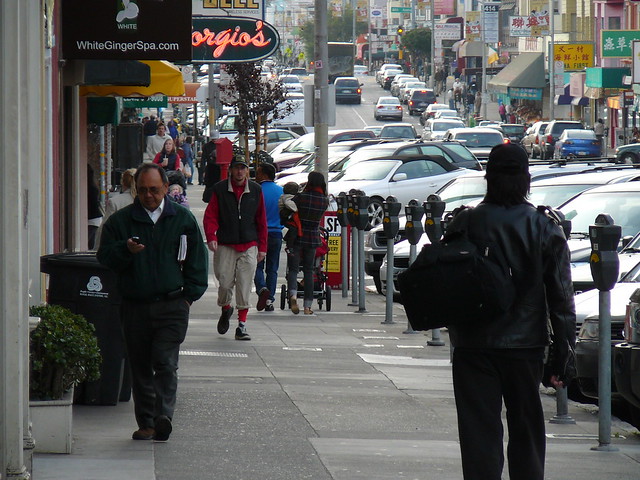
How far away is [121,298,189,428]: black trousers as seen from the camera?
7988 mm

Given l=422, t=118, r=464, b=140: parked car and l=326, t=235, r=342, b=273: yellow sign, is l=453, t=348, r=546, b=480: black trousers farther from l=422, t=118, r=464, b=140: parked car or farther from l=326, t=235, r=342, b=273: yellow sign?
l=422, t=118, r=464, b=140: parked car

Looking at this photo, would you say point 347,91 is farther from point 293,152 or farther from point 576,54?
point 293,152

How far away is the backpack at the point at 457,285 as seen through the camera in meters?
6.05

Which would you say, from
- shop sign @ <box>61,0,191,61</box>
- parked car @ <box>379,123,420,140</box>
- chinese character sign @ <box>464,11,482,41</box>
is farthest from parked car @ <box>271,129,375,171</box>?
chinese character sign @ <box>464,11,482,41</box>

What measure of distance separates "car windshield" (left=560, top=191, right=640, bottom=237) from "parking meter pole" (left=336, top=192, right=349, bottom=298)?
139 inches

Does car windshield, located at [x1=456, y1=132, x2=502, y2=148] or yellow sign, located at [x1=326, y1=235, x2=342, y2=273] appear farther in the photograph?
car windshield, located at [x1=456, y1=132, x2=502, y2=148]

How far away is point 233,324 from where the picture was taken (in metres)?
14.8

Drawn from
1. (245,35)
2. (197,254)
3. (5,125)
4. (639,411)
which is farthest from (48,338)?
(245,35)

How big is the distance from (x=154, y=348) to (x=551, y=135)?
49.7 metres

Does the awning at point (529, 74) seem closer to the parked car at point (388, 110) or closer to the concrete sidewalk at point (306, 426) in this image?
the parked car at point (388, 110)

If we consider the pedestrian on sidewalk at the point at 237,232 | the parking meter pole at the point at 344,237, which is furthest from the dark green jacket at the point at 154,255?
the parking meter pole at the point at 344,237

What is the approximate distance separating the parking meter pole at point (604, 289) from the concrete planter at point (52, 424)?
3384 millimetres

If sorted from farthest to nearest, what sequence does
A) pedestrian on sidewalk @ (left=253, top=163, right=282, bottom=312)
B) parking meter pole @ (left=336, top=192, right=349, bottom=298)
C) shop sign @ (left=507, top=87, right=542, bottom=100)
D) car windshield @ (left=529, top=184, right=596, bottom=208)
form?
1. shop sign @ (left=507, top=87, right=542, bottom=100)
2. parking meter pole @ (left=336, top=192, right=349, bottom=298)
3. car windshield @ (left=529, top=184, right=596, bottom=208)
4. pedestrian on sidewalk @ (left=253, top=163, right=282, bottom=312)

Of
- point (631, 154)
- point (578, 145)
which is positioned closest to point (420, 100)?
point (578, 145)
